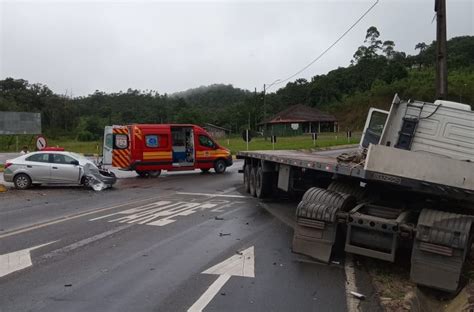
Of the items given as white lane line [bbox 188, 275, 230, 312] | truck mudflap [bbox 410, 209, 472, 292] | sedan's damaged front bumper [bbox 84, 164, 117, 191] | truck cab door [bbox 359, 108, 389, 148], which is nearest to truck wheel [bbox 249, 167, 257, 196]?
sedan's damaged front bumper [bbox 84, 164, 117, 191]

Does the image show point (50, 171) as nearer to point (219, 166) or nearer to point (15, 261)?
point (219, 166)

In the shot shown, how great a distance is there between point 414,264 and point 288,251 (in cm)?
228

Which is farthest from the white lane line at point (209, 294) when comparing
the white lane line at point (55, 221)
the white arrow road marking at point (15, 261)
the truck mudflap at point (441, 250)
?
the white lane line at point (55, 221)

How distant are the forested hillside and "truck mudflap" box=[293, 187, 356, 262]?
265 ft

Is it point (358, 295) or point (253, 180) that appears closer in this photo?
point (358, 295)

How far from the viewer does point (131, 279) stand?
624cm

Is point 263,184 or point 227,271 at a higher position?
point 263,184

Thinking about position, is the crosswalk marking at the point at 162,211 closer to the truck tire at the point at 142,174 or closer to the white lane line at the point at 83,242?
the white lane line at the point at 83,242

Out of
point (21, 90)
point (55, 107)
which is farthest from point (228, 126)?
point (21, 90)

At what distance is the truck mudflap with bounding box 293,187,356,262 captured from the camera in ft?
23.8

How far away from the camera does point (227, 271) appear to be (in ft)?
22.0

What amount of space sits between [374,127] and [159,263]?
4.75m

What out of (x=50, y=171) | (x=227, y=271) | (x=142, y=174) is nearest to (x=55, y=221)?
(x=227, y=271)

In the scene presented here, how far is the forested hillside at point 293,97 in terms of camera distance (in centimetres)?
9108
